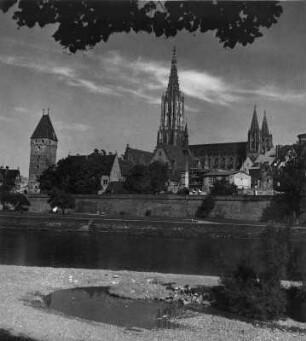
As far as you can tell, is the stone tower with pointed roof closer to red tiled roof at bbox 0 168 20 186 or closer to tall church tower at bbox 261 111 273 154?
red tiled roof at bbox 0 168 20 186

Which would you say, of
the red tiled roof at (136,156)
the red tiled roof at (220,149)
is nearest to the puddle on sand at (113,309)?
the red tiled roof at (136,156)

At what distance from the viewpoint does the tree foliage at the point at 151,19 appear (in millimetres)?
5207

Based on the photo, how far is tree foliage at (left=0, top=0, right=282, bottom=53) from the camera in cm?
521

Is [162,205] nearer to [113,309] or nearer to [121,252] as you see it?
[121,252]

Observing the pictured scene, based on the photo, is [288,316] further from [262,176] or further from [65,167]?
[262,176]

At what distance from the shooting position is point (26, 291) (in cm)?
1254

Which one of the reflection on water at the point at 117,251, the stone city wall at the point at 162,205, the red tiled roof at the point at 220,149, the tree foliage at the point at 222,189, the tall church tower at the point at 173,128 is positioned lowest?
the reflection on water at the point at 117,251

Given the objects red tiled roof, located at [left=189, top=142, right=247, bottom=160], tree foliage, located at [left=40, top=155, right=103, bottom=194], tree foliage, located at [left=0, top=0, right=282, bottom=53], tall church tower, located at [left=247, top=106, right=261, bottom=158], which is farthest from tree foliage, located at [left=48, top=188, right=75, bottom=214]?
tree foliage, located at [left=0, top=0, right=282, bottom=53]

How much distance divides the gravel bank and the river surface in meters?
2.30

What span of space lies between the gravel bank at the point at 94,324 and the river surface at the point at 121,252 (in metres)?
2.30

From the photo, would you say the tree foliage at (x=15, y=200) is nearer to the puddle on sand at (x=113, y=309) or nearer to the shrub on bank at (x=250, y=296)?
the puddle on sand at (x=113, y=309)

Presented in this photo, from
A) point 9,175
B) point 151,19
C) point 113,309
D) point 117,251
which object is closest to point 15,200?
point 9,175

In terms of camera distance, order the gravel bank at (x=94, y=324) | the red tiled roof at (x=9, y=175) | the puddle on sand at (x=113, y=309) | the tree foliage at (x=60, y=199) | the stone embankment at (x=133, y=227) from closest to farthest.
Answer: the gravel bank at (x=94, y=324), the puddle on sand at (x=113, y=309), the stone embankment at (x=133, y=227), the tree foliage at (x=60, y=199), the red tiled roof at (x=9, y=175)

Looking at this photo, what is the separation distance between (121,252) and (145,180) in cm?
3157
